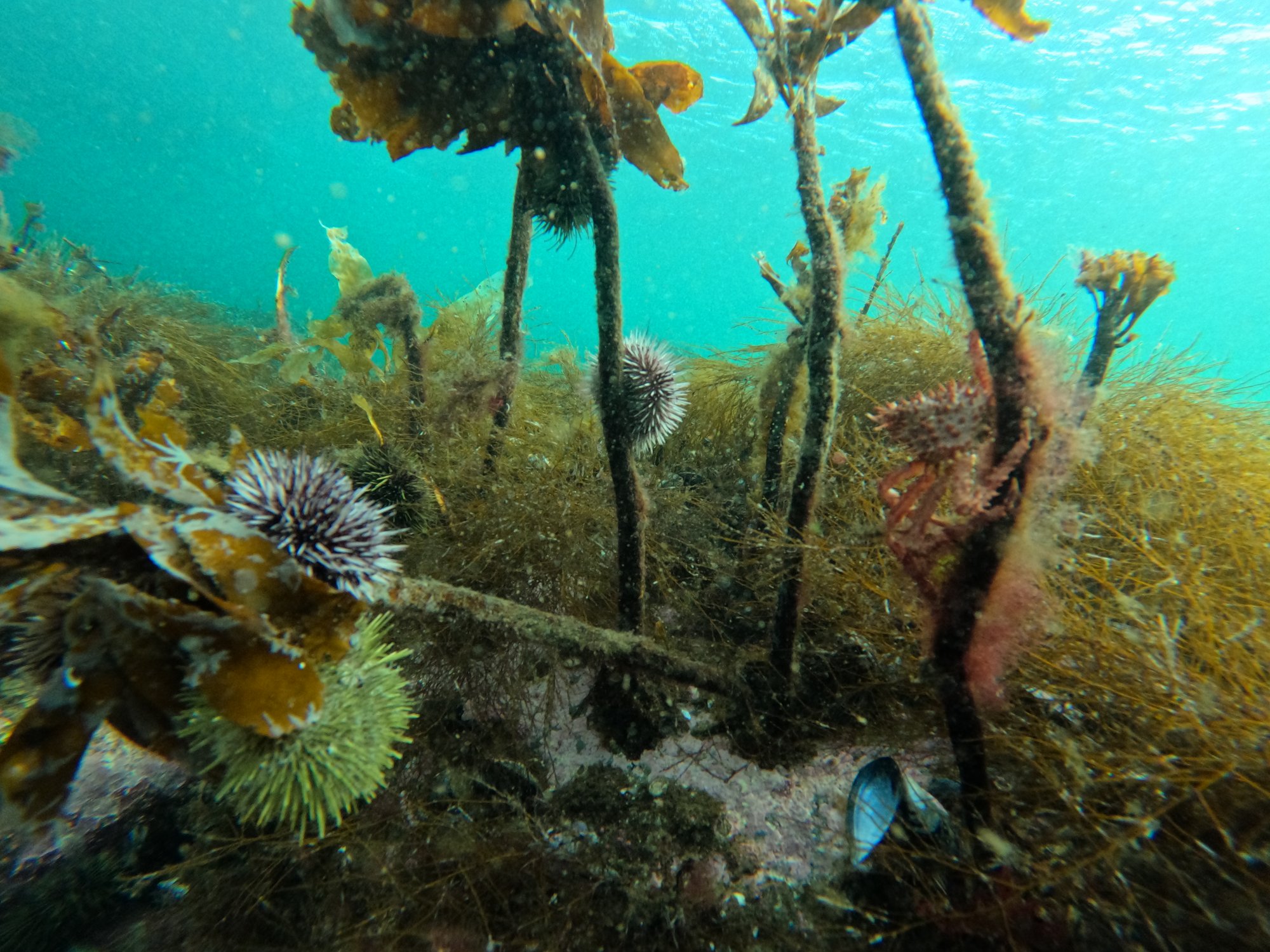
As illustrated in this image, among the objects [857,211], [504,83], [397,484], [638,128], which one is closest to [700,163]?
[857,211]

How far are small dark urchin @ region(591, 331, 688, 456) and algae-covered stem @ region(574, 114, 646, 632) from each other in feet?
0.71

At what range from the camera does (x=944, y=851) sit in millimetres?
2152

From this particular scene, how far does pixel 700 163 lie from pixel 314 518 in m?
68.1

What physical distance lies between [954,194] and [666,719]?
Answer: 2.96 meters

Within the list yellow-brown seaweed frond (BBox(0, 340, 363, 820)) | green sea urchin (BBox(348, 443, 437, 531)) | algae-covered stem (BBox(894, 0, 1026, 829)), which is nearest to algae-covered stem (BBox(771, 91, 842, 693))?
algae-covered stem (BBox(894, 0, 1026, 829))

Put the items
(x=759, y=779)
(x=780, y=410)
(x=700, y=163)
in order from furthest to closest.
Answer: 1. (x=700, y=163)
2. (x=780, y=410)
3. (x=759, y=779)

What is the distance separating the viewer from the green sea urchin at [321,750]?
156cm

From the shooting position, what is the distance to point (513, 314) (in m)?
3.86

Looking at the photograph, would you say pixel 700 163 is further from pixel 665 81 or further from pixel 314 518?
pixel 314 518

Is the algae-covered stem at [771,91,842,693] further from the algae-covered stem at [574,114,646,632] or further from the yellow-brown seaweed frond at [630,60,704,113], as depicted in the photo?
the yellow-brown seaweed frond at [630,60,704,113]

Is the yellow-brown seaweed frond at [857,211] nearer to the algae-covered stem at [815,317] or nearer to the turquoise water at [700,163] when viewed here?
the turquoise water at [700,163]

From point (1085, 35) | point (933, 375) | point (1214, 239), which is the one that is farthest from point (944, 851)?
point (1214, 239)

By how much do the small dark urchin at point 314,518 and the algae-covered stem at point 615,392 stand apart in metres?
1.26

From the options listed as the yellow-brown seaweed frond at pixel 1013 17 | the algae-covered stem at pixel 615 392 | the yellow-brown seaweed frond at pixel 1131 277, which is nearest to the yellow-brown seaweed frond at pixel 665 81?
the algae-covered stem at pixel 615 392
